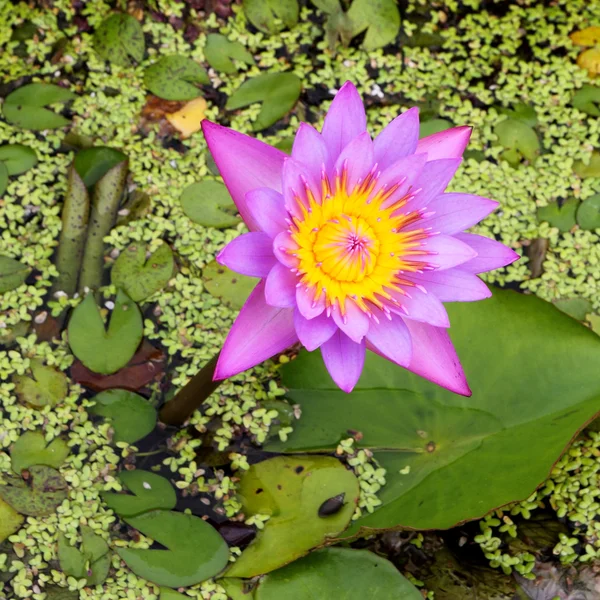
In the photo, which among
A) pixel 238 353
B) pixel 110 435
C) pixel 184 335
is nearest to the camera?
pixel 238 353

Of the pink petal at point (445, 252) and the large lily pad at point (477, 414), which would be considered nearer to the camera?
the pink petal at point (445, 252)

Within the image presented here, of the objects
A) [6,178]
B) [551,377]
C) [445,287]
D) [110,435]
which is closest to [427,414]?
[551,377]

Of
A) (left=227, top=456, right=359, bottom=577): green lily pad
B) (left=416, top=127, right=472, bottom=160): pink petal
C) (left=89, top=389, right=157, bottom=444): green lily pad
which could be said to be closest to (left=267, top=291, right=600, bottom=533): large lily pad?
(left=227, top=456, right=359, bottom=577): green lily pad

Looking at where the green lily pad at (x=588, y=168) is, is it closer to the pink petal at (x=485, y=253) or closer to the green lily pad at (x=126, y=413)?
the pink petal at (x=485, y=253)

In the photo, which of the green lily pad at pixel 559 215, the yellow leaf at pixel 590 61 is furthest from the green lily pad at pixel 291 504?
→ the yellow leaf at pixel 590 61

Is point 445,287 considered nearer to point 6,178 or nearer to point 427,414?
point 427,414
